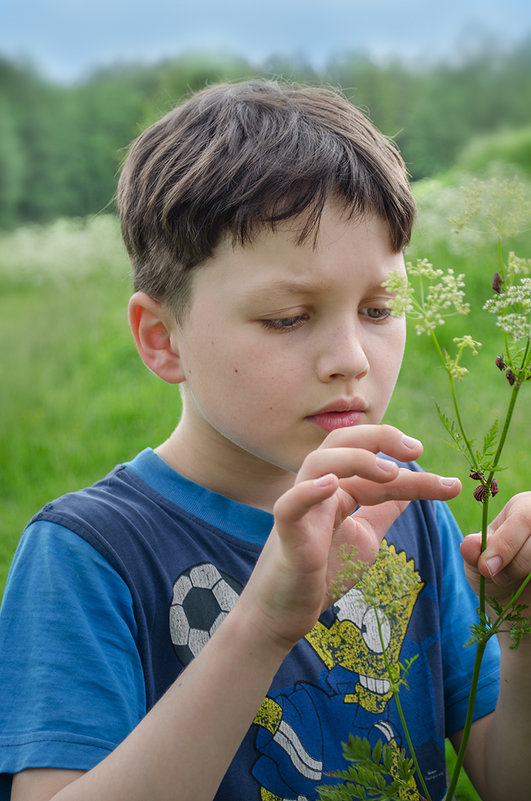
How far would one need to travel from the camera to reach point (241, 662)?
1548mm

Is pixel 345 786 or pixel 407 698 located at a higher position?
pixel 407 698

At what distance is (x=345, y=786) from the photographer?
1.48 meters

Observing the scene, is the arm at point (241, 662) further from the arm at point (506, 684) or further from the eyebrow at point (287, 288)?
the eyebrow at point (287, 288)

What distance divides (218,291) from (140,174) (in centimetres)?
61

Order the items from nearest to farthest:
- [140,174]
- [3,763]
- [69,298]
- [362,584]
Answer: [362,584] < [3,763] < [140,174] < [69,298]

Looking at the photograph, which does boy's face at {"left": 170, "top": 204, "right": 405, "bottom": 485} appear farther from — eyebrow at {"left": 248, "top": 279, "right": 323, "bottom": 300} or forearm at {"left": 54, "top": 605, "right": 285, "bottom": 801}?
forearm at {"left": 54, "top": 605, "right": 285, "bottom": 801}

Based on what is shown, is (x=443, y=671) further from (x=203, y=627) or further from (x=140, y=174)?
Answer: (x=140, y=174)

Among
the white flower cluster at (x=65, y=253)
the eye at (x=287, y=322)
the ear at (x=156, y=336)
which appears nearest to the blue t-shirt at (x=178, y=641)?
the ear at (x=156, y=336)

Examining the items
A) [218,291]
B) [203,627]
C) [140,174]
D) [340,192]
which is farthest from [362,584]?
[140,174]

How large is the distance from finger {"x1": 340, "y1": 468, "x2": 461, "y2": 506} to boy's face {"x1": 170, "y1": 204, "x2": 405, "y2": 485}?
273 millimetres

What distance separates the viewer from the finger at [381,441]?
5.03 feet

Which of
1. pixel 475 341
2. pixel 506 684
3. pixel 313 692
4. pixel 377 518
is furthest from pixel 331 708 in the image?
pixel 475 341

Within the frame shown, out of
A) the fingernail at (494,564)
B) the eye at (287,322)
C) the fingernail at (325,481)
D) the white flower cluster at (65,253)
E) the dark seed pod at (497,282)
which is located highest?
the white flower cluster at (65,253)

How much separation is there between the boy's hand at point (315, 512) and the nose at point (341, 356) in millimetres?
281
